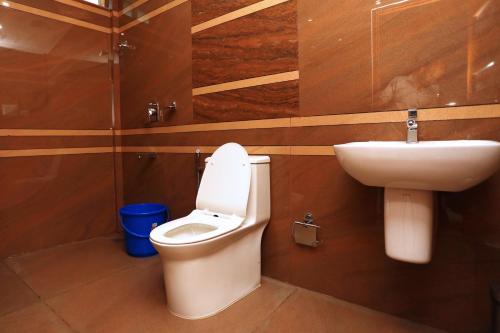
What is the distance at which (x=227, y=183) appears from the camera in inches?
66.3

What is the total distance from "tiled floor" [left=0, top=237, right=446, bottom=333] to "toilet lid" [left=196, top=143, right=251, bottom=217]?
51 cm

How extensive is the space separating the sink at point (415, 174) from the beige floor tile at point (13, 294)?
1.79m

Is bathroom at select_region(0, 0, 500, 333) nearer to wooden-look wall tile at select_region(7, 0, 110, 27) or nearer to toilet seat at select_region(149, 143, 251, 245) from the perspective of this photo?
wooden-look wall tile at select_region(7, 0, 110, 27)

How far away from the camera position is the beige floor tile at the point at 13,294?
4.97 ft

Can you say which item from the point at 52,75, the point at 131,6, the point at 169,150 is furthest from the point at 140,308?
the point at 131,6

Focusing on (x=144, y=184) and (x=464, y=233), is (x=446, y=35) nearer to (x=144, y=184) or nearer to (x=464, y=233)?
(x=464, y=233)

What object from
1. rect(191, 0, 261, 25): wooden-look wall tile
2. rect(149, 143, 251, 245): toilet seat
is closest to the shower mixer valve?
rect(191, 0, 261, 25): wooden-look wall tile

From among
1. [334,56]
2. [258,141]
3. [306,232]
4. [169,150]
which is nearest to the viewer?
[334,56]

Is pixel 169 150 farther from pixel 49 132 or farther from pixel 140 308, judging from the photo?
pixel 140 308

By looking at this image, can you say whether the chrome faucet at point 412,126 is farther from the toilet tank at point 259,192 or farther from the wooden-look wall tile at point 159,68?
the wooden-look wall tile at point 159,68

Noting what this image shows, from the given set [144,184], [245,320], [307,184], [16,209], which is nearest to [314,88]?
[307,184]

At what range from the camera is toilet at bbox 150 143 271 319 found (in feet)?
4.53

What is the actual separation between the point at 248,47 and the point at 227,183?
33.6 inches

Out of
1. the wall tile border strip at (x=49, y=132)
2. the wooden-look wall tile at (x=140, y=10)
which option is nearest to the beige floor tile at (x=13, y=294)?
the wall tile border strip at (x=49, y=132)
